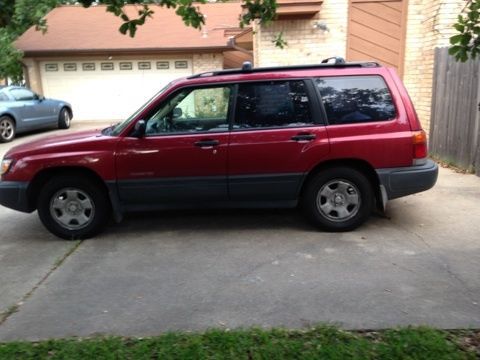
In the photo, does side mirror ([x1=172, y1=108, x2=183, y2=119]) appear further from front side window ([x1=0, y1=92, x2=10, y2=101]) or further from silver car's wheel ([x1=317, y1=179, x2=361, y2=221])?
front side window ([x1=0, y1=92, x2=10, y2=101])

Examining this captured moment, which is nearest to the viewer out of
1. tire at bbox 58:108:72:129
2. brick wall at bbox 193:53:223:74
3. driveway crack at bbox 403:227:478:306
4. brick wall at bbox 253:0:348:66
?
driveway crack at bbox 403:227:478:306

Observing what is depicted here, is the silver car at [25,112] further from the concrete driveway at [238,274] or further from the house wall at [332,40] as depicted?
the concrete driveway at [238,274]

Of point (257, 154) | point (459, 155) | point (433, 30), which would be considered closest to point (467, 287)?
point (257, 154)

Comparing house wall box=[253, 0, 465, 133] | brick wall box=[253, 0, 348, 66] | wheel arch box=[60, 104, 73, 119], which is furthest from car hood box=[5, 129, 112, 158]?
wheel arch box=[60, 104, 73, 119]

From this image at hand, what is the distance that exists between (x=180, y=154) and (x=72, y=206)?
1.34 meters

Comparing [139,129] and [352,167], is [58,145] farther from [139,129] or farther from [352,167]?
[352,167]

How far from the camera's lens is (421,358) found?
2.95 m

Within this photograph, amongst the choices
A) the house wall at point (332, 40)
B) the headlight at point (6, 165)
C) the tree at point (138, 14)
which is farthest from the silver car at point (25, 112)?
the headlight at point (6, 165)

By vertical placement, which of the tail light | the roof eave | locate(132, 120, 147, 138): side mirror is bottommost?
the tail light

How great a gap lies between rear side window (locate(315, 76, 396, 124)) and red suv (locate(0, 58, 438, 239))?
0.4 inches

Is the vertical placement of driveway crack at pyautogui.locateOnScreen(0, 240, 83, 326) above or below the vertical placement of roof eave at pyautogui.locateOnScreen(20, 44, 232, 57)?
below

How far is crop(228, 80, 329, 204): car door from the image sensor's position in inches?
204

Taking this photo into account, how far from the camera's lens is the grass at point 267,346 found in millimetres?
3008

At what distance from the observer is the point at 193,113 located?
5.34m
